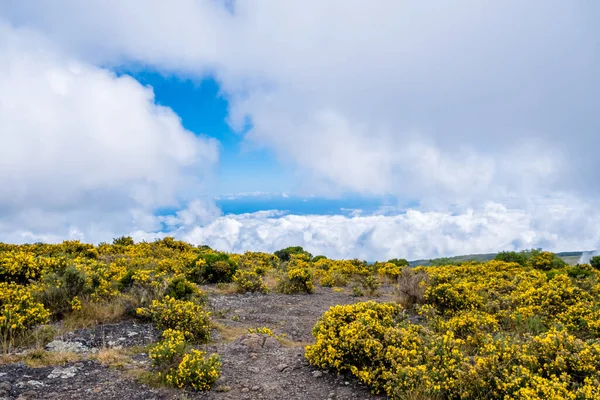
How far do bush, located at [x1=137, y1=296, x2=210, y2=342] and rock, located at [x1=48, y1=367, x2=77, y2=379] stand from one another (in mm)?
2233

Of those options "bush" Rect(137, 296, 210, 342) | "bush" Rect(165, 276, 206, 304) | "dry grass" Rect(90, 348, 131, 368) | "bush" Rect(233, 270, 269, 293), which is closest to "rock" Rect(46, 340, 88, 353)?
"dry grass" Rect(90, 348, 131, 368)

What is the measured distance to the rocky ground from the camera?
6.19m

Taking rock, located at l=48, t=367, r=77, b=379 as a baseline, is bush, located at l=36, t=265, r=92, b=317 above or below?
above

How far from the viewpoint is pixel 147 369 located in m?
6.98

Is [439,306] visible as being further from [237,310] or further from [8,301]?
[8,301]

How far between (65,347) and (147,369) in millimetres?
1924

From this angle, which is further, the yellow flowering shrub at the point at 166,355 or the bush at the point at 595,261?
the bush at the point at 595,261

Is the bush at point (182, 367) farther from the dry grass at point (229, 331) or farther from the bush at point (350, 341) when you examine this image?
the dry grass at point (229, 331)

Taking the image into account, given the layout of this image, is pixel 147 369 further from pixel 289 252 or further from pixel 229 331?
pixel 289 252

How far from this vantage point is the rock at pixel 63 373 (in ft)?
21.4

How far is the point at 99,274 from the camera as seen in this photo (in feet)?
34.9

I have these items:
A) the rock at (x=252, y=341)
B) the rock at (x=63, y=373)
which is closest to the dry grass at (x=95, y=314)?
the rock at (x=63, y=373)

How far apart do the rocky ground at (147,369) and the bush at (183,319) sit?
276 mm

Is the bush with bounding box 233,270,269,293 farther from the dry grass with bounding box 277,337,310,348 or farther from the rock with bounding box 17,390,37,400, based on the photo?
the rock with bounding box 17,390,37,400
